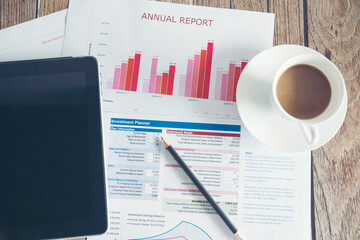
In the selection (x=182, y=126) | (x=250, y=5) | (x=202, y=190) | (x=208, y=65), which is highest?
(x=250, y=5)

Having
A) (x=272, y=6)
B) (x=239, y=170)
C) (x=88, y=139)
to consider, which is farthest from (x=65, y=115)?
(x=272, y=6)

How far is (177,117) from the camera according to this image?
1.98 feet

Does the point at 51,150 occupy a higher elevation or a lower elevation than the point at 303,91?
lower

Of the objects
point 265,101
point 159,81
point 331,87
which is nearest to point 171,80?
point 159,81

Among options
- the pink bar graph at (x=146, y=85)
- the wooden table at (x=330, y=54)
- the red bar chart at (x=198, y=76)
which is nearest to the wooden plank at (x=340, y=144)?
the wooden table at (x=330, y=54)

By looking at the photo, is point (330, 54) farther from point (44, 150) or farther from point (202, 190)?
point (44, 150)

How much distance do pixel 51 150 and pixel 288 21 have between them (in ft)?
1.59

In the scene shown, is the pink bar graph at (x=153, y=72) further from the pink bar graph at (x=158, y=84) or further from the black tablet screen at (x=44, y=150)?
the black tablet screen at (x=44, y=150)

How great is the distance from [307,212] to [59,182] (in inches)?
16.9

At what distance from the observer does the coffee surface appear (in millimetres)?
538

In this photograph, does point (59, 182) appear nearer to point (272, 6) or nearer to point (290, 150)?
point (290, 150)

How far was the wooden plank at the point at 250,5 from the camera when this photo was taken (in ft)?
2.04

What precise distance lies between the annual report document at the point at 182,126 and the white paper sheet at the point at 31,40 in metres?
0.02

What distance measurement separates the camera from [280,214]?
587mm
